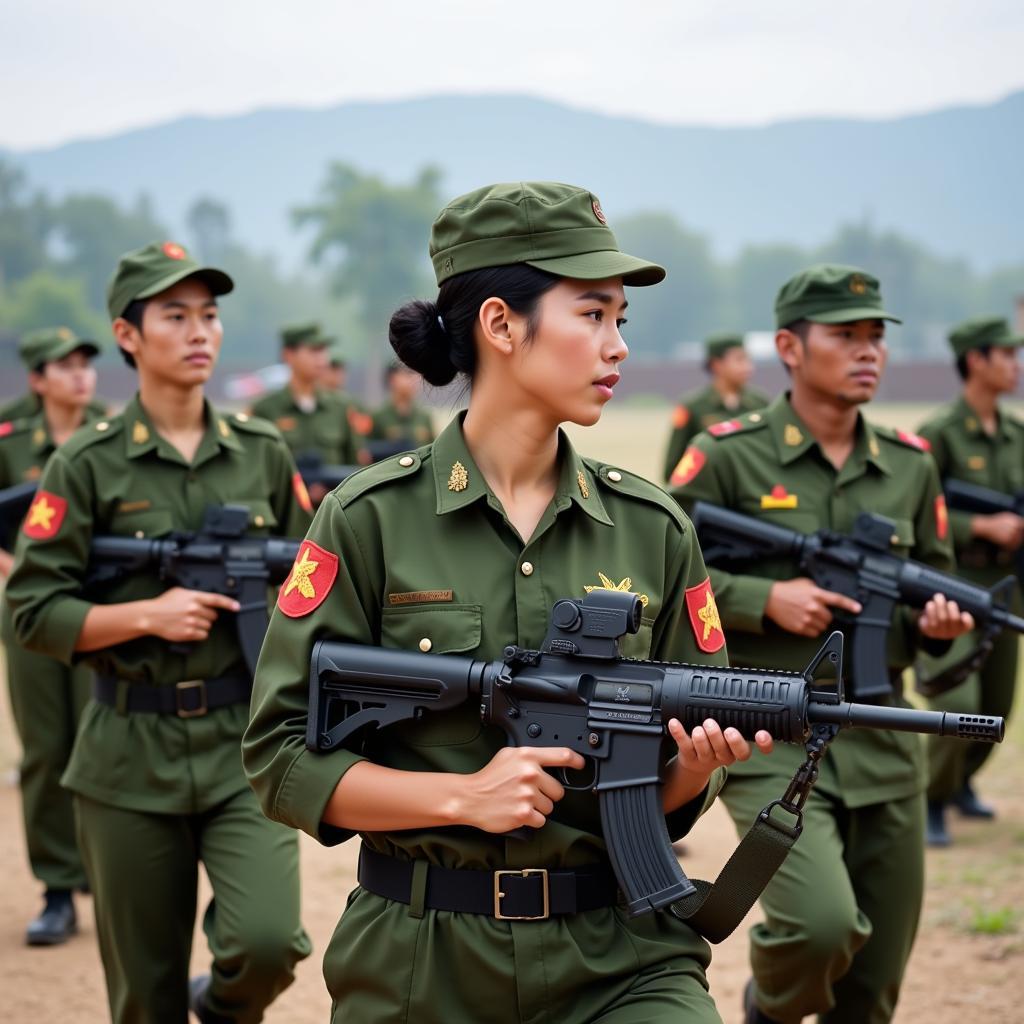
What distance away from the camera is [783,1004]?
4.08 metres

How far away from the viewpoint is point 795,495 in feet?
15.4

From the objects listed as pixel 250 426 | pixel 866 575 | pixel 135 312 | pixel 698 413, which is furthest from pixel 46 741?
pixel 698 413

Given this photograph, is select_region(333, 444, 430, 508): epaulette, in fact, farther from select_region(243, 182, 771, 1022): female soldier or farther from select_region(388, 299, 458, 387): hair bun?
select_region(388, 299, 458, 387): hair bun

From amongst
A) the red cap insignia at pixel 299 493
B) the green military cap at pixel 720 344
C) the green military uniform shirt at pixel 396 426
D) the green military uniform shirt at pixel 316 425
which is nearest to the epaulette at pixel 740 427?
the red cap insignia at pixel 299 493

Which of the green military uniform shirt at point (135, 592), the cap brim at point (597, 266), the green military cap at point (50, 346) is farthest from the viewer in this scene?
the green military cap at point (50, 346)

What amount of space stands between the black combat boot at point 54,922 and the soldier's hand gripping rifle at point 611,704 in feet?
12.3

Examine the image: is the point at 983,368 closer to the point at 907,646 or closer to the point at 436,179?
the point at 907,646

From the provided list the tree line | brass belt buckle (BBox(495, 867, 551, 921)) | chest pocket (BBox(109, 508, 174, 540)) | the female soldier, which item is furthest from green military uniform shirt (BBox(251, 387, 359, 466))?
the tree line

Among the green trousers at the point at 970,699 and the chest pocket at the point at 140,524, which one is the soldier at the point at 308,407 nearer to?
the green trousers at the point at 970,699

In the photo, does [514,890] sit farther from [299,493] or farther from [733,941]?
[733,941]

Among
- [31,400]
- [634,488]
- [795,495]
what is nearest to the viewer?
[634,488]

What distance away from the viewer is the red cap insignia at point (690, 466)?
15.8ft

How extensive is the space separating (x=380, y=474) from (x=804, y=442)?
2.14m

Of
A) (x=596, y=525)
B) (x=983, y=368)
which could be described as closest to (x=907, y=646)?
(x=596, y=525)
